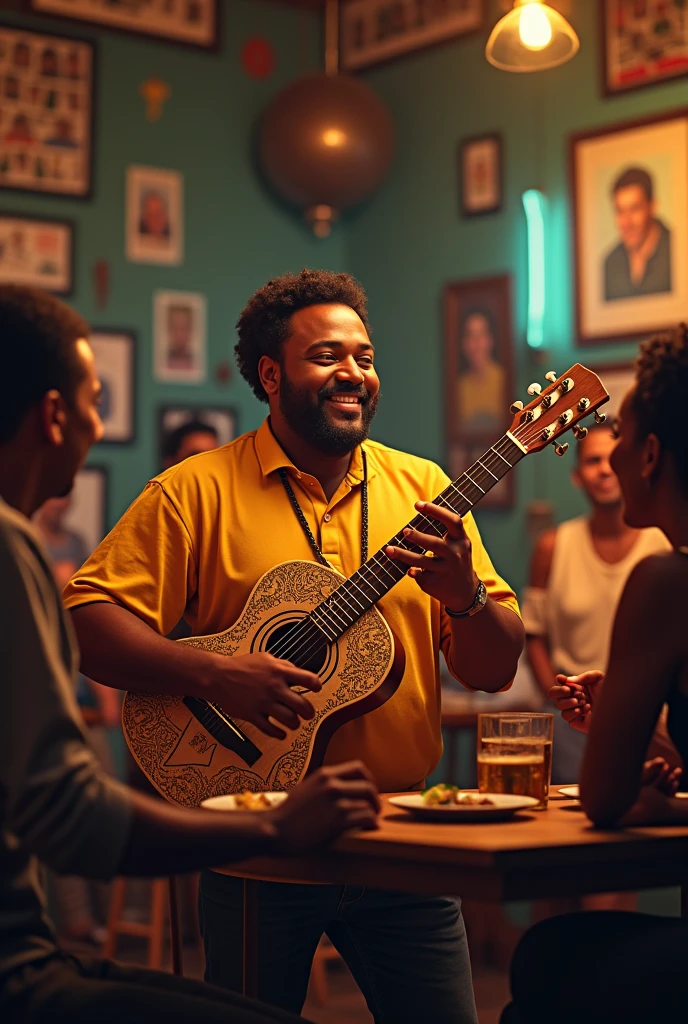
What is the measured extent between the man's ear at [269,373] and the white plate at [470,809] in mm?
1068

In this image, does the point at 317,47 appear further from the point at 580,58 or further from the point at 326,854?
the point at 326,854

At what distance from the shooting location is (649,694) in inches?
66.1

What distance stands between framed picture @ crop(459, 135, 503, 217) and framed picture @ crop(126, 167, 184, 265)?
1.25 m

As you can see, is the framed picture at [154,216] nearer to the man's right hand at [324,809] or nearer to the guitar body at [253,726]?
the guitar body at [253,726]

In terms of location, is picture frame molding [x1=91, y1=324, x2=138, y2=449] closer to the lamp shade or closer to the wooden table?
the lamp shade

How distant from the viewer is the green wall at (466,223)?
534 cm

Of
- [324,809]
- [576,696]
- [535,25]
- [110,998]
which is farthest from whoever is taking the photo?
[535,25]

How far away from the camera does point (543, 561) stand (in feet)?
16.3

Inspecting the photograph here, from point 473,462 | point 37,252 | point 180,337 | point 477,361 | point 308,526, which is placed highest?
point 37,252

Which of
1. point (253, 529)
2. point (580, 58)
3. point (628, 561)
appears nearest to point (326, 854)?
point (253, 529)

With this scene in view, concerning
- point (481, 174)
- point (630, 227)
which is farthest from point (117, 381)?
point (630, 227)

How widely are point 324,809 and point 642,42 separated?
4293 millimetres

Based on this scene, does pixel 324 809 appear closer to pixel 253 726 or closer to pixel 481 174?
pixel 253 726

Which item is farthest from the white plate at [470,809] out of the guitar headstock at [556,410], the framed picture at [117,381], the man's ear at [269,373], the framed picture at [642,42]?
the framed picture at [117,381]
